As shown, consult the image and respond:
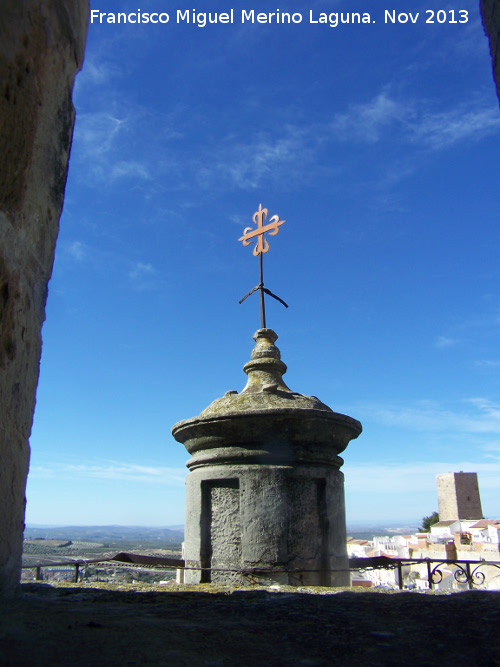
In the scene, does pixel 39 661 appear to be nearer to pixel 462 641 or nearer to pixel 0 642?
pixel 0 642

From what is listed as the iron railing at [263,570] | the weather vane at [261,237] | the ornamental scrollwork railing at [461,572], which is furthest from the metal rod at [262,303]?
the ornamental scrollwork railing at [461,572]

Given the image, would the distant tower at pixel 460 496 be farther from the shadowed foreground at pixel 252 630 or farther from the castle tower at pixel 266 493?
the shadowed foreground at pixel 252 630

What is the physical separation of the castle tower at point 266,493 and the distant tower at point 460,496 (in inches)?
2108

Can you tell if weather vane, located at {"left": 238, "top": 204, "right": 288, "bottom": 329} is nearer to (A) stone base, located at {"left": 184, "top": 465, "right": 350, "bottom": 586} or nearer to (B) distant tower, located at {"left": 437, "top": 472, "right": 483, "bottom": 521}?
(A) stone base, located at {"left": 184, "top": 465, "right": 350, "bottom": 586}

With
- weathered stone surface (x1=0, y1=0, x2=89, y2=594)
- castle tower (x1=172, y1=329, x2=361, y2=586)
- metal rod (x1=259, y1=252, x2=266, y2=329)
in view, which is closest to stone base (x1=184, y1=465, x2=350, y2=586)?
castle tower (x1=172, y1=329, x2=361, y2=586)

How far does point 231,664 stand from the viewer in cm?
137

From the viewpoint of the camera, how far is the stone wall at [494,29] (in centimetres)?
232

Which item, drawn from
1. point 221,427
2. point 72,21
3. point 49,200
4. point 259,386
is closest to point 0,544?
point 49,200

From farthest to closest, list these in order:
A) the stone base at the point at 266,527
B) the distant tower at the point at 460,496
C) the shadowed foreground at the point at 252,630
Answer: the distant tower at the point at 460,496 → the stone base at the point at 266,527 → the shadowed foreground at the point at 252,630

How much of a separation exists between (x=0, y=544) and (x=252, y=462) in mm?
2474

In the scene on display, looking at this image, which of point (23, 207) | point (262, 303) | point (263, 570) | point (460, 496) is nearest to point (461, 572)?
point (263, 570)

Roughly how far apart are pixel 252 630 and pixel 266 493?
7.44 feet

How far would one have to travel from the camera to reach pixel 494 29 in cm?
236

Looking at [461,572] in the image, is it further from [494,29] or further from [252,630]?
[494,29]
